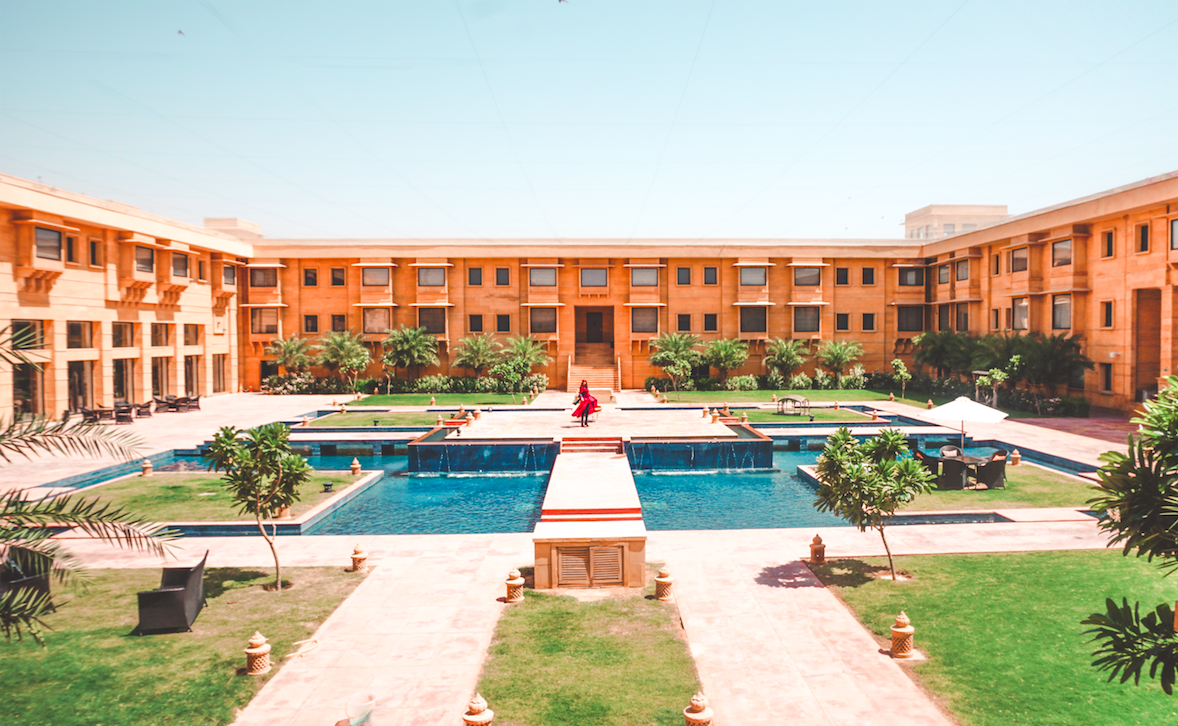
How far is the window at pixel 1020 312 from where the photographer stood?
1310 inches

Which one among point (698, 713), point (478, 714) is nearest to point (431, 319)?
point (478, 714)

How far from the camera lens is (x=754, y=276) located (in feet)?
138

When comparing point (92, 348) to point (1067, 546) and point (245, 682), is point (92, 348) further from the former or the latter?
point (1067, 546)

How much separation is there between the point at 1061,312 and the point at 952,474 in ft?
64.0

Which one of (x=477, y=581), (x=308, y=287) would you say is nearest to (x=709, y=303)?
(x=308, y=287)

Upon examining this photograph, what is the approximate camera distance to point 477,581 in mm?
11578

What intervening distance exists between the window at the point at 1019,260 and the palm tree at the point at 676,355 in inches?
644

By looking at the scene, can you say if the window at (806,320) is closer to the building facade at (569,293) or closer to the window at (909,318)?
the building facade at (569,293)

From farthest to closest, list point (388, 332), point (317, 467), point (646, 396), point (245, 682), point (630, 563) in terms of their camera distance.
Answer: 1. point (388, 332)
2. point (646, 396)
3. point (317, 467)
4. point (630, 563)
5. point (245, 682)

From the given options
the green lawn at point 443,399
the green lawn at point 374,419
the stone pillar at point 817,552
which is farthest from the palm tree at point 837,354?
the stone pillar at point 817,552

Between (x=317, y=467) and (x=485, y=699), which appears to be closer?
(x=485, y=699)

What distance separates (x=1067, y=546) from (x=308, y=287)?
39.9 meters

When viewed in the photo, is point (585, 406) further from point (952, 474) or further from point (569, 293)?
point (569, 293)

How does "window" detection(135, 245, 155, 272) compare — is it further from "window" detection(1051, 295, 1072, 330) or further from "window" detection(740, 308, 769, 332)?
"window" detection(1051, 295, 1072, 330)
